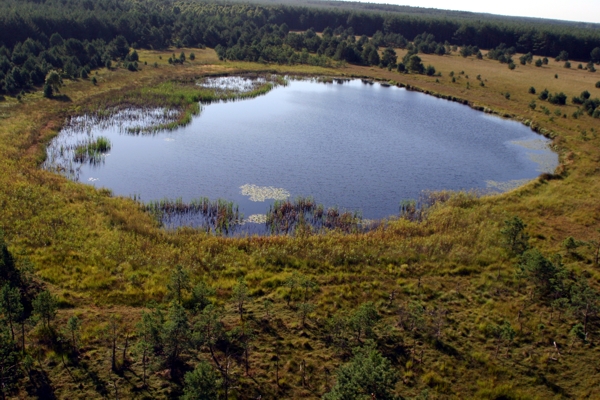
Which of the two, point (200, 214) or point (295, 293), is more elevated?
point (200, 214)

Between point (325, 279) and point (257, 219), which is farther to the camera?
point (257, 219)

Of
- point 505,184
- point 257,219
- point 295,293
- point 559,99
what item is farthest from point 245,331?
point 559,99

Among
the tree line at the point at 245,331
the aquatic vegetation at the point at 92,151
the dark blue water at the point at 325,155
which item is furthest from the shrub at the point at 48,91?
the tree line at the point at 245,331

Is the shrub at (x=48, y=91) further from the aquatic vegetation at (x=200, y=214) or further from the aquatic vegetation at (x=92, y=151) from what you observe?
the aquatic vegetation at (x=200, y=214)

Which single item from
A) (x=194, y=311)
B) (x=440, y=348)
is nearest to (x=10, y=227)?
(x=194, y=311)

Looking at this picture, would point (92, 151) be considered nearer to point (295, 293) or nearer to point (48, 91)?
point (48, 91)

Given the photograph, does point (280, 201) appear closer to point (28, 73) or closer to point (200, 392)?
point (200, 392)
